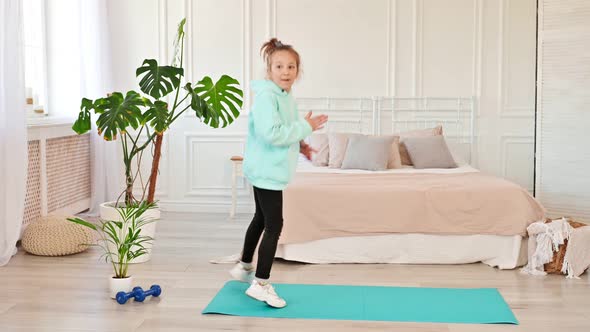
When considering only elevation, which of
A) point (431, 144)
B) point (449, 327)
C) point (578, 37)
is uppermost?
point (578, 37)

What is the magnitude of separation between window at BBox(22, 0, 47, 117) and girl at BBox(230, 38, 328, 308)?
2972 mm

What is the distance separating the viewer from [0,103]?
15.0ft

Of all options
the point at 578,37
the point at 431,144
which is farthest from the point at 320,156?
the point at 578,37

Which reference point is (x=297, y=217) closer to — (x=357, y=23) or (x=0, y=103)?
(x=0, y=103)

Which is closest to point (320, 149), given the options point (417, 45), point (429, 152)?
point (429, 152)

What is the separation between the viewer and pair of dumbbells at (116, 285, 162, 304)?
3.61m

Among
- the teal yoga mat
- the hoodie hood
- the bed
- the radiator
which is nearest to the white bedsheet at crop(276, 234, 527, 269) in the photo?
the bed

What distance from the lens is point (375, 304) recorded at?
3650 millimetres

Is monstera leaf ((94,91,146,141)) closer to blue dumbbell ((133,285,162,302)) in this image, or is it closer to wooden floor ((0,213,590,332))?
wooden floor ((0,213,590,332))

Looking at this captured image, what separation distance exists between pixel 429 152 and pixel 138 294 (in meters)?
3.05

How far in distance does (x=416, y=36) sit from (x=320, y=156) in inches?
58.7

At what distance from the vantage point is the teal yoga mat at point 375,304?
11.3ft

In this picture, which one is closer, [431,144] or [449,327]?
[449,327]

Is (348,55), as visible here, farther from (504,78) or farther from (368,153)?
(504,78)
